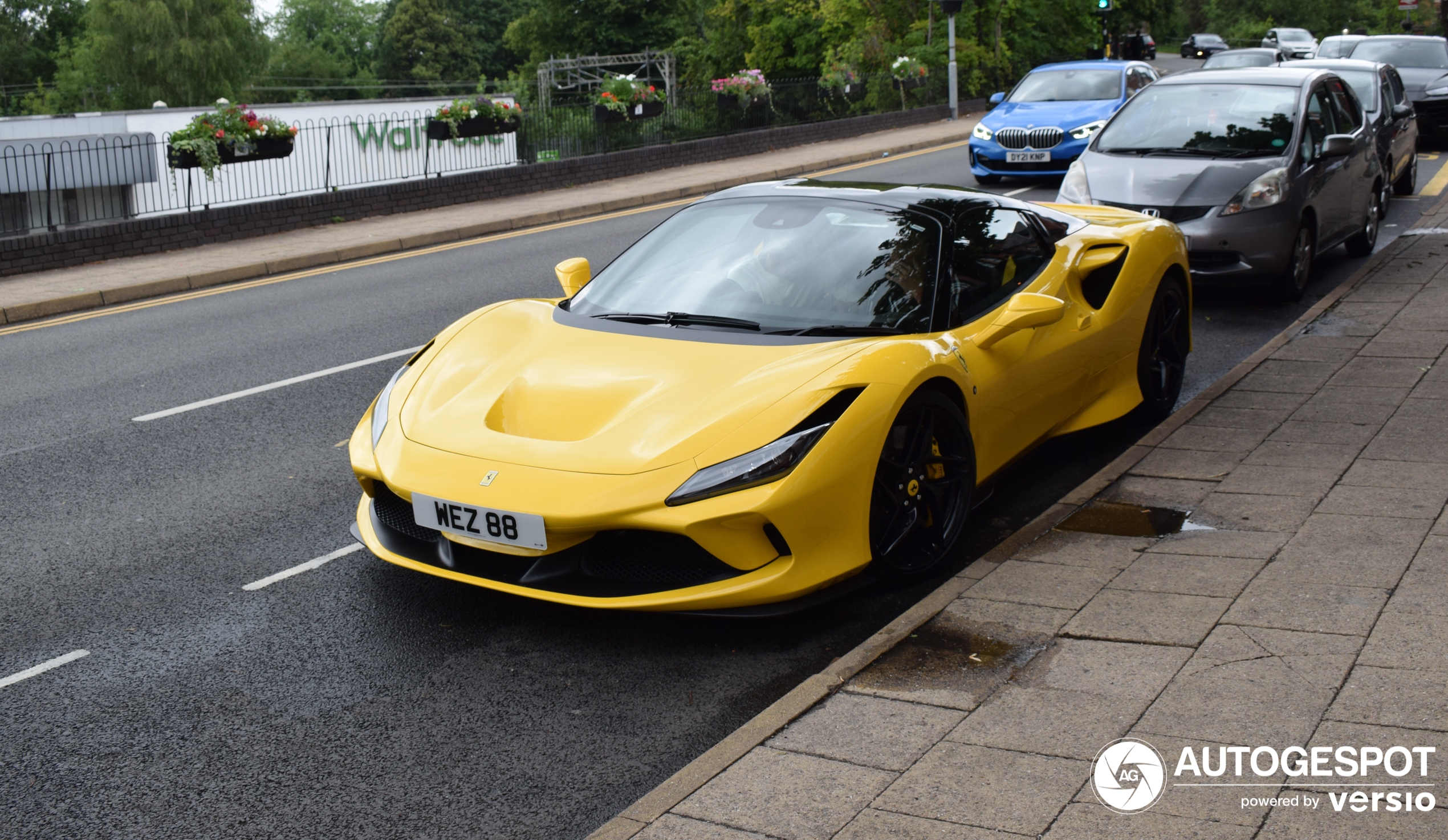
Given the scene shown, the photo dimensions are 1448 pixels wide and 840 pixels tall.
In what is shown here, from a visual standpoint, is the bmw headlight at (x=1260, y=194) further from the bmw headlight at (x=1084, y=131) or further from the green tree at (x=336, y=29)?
the green tree at (x=336, y=29)

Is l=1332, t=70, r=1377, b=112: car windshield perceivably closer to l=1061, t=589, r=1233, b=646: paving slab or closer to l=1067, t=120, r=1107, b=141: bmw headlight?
l=1067, t=120, r=1107, b=141: bmw headlight

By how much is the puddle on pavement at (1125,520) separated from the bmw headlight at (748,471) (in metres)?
1.44

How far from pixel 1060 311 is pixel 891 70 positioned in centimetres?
3456

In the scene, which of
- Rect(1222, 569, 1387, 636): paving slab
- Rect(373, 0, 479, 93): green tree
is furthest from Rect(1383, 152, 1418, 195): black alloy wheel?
→ Rect(373, 0, 479, 93): green tree

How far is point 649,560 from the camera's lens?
156 inches

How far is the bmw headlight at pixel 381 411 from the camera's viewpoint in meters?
4.56

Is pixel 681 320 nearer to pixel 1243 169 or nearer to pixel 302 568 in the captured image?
pixel 302 568

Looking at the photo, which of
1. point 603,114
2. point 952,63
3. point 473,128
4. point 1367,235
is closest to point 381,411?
point 1367,235

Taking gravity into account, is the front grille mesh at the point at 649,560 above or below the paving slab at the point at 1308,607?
above

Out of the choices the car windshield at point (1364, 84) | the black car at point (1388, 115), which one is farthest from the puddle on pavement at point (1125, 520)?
the car windshield at point (1364, 84)

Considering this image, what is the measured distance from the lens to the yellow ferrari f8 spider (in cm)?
393

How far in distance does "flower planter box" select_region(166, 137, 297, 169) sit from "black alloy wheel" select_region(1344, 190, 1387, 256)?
13438 millimetres

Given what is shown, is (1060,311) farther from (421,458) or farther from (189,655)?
(189,655)

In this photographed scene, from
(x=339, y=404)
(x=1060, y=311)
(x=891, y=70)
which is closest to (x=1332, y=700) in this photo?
(x=1060, y=311)
